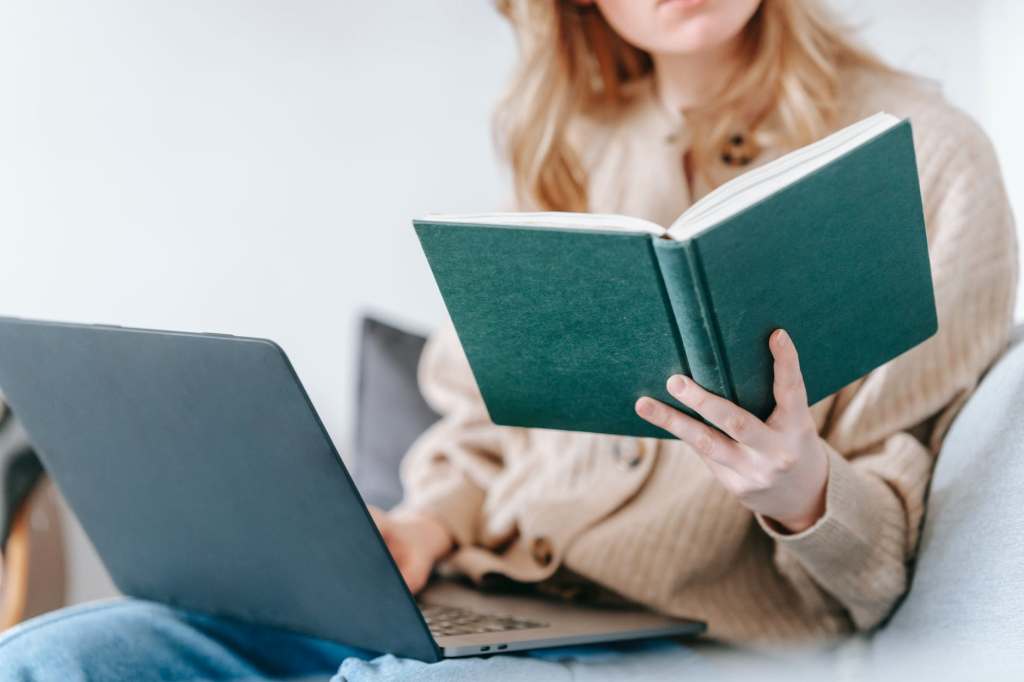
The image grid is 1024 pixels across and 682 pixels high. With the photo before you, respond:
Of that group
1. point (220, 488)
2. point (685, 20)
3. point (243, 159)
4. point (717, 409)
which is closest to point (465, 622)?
point (220, 488)

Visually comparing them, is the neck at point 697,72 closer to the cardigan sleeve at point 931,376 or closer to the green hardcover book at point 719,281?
the cardigan sleeve at point 931,376

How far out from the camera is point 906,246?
31.4 inches

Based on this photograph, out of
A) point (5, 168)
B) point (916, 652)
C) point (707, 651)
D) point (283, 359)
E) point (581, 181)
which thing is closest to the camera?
point (283, 359)

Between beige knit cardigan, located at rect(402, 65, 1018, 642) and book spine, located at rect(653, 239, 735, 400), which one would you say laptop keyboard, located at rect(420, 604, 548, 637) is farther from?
book spine, located at rect(653, 239, 735, 400)

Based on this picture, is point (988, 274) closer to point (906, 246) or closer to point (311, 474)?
point (906, 246)

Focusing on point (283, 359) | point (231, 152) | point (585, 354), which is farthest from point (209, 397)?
point (231, 152)

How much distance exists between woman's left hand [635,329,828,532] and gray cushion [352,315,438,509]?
2.94 ft

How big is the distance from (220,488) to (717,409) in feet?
1.38

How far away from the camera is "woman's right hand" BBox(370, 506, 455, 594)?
1.19 m

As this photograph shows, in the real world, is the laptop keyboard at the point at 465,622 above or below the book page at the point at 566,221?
below

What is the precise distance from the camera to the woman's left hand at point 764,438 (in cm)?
76

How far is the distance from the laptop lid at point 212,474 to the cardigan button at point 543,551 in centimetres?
34

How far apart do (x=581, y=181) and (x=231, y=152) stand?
0.90 m

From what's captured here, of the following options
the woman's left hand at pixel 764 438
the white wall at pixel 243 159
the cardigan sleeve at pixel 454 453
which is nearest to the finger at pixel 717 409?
the woman's left hand at pixel 764 438
